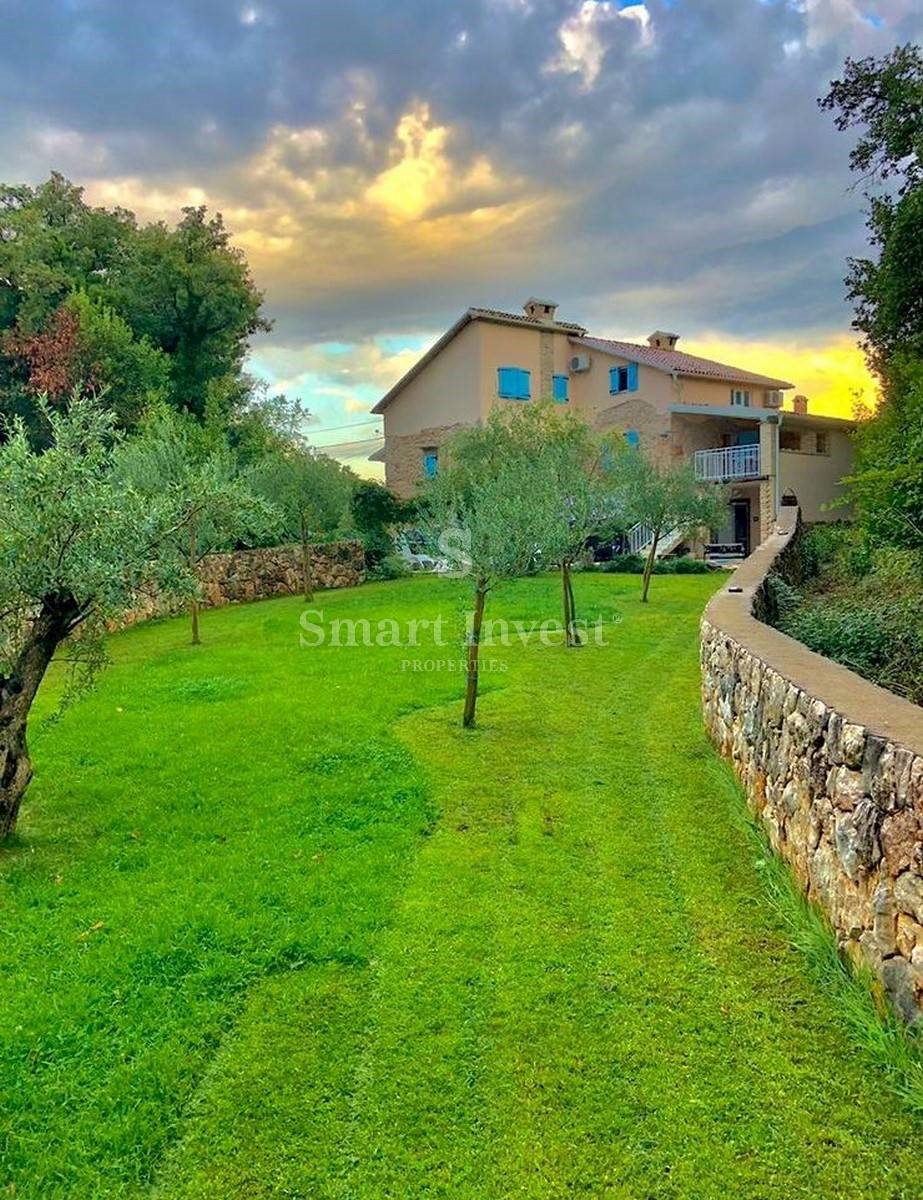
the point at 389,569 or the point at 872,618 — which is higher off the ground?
the point at 872,618

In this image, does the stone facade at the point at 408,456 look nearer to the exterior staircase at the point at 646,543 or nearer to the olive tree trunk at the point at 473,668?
the exterior staircase at the point at 646,543

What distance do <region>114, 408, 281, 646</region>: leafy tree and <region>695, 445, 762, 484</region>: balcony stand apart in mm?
14827

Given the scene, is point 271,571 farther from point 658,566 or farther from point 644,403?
point 644,403

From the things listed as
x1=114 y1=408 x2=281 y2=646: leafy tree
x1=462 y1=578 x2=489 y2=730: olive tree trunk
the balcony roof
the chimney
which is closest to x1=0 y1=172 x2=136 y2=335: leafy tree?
x1=114 y1=408 x2=281 y2=646: leafy tree

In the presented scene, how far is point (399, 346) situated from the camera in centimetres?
2972

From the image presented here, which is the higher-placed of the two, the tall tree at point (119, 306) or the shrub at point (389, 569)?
the tall tree at point (119, 306)

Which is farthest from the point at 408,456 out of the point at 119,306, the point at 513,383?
the point at 119,306

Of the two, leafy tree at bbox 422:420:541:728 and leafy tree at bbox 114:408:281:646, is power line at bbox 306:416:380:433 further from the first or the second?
leafy tree at bbox 422:420:541:728

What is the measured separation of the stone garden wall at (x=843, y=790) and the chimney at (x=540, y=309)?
24.9m

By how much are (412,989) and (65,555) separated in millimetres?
3374

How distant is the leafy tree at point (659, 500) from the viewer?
50.3ft

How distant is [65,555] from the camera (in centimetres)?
467

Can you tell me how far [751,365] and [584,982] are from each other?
33.4 meters

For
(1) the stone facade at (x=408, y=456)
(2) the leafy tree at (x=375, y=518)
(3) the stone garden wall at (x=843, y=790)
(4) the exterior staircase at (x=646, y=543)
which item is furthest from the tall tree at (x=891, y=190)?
(1) the stone facade at (x=408, y=456)
